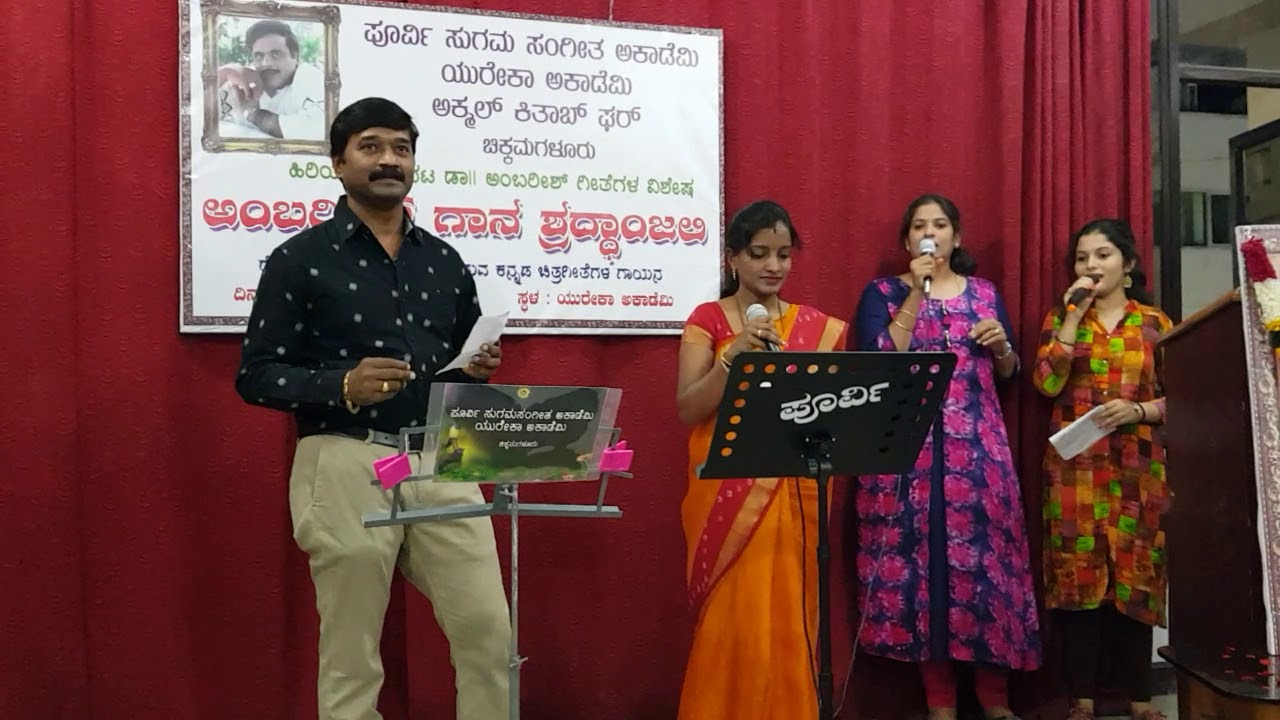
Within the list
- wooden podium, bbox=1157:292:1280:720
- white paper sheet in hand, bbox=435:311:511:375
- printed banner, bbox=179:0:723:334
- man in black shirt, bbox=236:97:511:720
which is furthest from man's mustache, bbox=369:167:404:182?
wooden podium, bbox=1157:292:1280:720

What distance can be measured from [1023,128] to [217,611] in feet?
9.02

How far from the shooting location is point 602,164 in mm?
3031

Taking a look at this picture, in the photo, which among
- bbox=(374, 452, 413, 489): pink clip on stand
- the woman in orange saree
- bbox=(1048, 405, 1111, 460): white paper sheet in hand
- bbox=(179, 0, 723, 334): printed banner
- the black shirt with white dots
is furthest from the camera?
bbox=(1048, 405, 1111, 460): white paper sheet in hand

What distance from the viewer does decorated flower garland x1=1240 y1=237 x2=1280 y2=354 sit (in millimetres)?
1934

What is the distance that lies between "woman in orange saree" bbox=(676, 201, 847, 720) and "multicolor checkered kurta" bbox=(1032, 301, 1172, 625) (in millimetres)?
961

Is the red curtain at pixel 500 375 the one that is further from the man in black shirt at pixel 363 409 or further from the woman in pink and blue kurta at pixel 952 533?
the man in black shirt at pixel 363 409

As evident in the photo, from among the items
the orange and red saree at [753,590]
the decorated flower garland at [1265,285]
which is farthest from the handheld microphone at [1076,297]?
the decorated flower garland at [1265,285]

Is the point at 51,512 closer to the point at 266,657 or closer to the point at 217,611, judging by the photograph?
the point at 217,611

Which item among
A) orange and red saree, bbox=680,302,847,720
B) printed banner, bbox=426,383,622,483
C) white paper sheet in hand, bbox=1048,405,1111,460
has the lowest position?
orange and red saree, bbox=680,302,847,720

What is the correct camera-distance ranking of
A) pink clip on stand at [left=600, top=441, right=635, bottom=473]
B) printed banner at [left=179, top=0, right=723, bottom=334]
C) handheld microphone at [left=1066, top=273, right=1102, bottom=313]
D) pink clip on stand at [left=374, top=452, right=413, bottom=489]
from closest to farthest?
pink clip on stand at [left=374, top=452, right=413, bottom=489], pink clip on stand at [left=600, top=441, right=635, bottom=473], printed banner at [left=179, top=0, right=723, bottom=334], handheld microphone at [left=1066, top=273, right=1102, bottom=313]

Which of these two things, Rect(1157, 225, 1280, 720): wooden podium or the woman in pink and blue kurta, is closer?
Rect(1157, 225, 1280, 720): wooden podium

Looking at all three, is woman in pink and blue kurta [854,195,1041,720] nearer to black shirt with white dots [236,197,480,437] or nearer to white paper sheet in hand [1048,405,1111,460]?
white paper sheet in hand [1048,405,1111,460]

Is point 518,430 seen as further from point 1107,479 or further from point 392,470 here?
point 1107,479

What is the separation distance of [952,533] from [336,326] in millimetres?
1791
